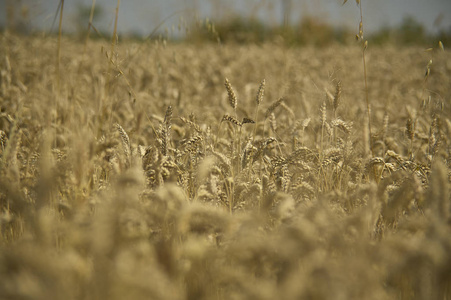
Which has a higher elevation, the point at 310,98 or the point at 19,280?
the point at 310,98

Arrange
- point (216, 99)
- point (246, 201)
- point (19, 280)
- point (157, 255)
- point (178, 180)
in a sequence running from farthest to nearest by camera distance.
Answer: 1. point (216, 99)
2. point (178, 180)
3. point (246, 201)
4. point (157, 255)
5. point (19, 280)

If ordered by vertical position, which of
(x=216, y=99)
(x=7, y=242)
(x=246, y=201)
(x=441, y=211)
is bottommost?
(x=7, y=242)

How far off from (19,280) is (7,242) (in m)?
0.71

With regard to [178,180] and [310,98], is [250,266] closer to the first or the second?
[178,180]

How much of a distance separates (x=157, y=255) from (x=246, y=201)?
0.53 m

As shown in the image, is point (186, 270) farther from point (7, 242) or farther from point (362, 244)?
point (7, 242)

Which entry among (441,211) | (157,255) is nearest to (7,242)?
(157,255)

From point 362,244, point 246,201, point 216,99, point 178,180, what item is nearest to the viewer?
point 362,244

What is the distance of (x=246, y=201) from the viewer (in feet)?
4.66

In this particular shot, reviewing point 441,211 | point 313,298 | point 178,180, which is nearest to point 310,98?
point 178,180

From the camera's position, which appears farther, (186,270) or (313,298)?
(186,270)

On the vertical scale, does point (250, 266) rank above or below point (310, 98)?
below

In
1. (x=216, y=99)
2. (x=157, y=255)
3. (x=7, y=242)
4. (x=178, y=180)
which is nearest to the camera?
(x=157, y=255)

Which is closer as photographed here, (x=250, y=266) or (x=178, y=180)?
(x=250, y=266)
